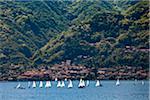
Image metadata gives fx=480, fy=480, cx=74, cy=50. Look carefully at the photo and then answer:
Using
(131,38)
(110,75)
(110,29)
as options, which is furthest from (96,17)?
(110,75)

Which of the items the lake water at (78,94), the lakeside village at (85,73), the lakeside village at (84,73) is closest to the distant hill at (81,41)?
the lakeside village at (84,73)

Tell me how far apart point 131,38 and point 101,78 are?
81.6ft

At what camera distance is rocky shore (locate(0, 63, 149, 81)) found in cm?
15025

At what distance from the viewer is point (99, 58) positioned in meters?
161

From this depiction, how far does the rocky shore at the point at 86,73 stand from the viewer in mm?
150250

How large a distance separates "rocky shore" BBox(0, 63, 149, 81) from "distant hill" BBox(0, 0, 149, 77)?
2.80 metres

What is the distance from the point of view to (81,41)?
543 ft

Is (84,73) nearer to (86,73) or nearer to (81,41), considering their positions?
(86,73)

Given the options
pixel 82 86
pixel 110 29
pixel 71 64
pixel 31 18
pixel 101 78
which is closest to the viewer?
pixel 82 86

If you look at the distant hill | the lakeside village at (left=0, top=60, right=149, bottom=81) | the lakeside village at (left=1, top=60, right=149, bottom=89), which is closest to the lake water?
the lakeside village at (left=1, top=60, right=149, bottom=89)

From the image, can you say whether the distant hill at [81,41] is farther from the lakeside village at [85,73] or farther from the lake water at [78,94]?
the lake water at [78,94]

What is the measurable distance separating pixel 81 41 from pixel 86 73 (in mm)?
17358

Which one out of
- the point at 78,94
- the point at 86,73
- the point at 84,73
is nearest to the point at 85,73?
the point at 84,73

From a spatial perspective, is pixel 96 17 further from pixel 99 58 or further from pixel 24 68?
pixel 24 68
